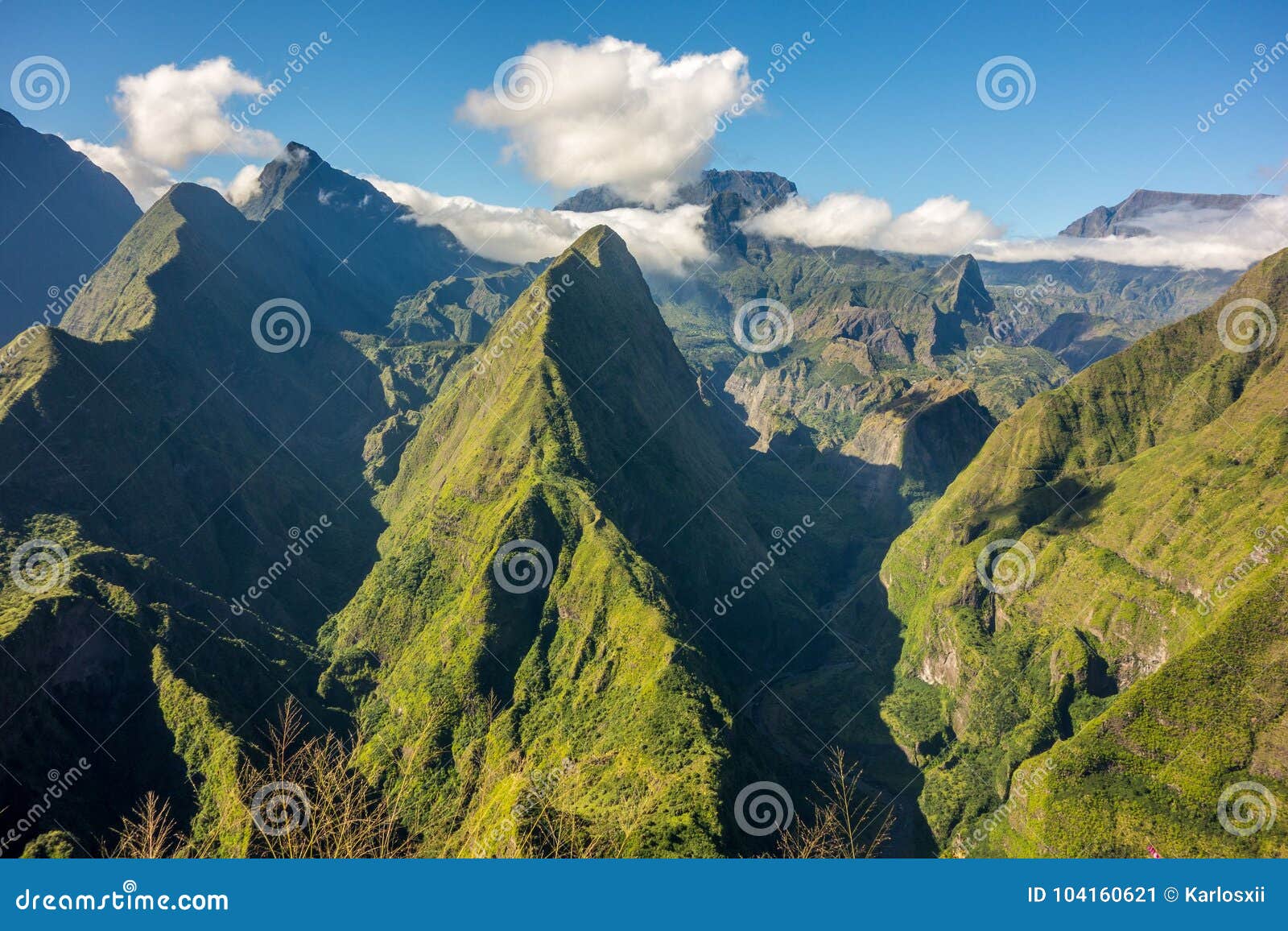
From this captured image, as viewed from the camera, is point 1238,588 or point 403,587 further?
point 403,587

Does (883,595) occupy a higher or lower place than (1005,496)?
lower

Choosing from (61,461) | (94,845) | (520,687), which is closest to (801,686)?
(520,687)

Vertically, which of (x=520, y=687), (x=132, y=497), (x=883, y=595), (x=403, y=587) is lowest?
(x=132, y=497)

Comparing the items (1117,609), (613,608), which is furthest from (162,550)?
(1117,609)

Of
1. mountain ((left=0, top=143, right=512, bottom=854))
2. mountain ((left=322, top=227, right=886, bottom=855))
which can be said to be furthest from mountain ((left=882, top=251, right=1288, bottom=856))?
mountain ((left=0, top=143, right=512, bottom=854))

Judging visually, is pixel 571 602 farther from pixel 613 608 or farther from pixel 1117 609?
pixel 1117 609

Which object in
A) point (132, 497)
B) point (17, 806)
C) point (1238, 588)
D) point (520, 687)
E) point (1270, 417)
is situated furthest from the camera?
point (132, 497)

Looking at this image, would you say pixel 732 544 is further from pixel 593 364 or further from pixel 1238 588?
pixel 1238 588

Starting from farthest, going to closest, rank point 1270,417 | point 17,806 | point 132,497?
point 132,497 < point 1270,417 < point 17,806

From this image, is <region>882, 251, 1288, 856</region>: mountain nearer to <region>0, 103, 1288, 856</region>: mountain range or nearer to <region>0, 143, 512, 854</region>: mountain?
<region>0, 103, 1288, 856</region>: mountain range
